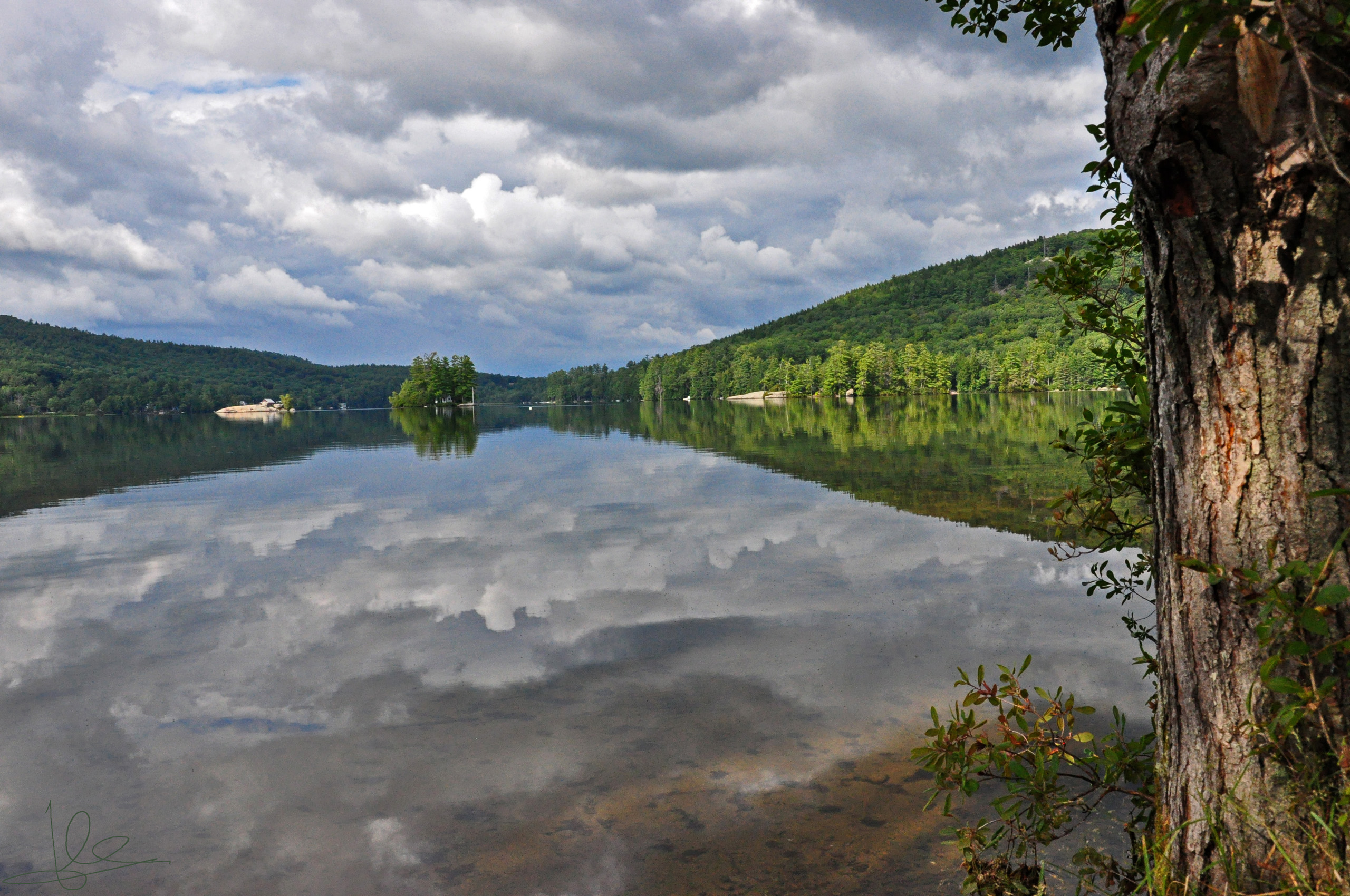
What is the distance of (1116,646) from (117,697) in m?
9.54

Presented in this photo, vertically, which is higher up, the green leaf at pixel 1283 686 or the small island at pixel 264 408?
the small island at pixel 264 408

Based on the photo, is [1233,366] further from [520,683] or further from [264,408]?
[264,408]

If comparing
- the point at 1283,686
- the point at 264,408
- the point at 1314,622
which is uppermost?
the point at 264,408

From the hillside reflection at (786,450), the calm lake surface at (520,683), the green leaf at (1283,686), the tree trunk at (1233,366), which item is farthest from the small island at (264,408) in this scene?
the green leaf at (1283,686)

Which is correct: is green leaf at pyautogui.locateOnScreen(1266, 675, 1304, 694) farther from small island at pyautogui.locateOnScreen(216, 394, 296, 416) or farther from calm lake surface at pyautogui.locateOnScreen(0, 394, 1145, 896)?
small island at pyautogui.locateOnScreen(216, 394, 296, 416)

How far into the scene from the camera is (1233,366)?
258 cm

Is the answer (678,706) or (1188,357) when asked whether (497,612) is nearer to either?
(678,706)

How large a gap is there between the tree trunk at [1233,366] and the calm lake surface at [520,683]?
2.17 metres

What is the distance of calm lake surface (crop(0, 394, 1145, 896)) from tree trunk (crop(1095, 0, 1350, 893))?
7.12 feet

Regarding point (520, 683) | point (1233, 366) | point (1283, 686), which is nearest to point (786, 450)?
point (520, 683)

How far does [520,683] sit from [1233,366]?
644 centimetres

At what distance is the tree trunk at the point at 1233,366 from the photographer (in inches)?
93.8

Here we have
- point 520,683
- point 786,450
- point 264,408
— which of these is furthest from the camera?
point 264,408

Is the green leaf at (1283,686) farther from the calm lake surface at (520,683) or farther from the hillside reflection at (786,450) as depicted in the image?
the hillside reflection at (786,450)
